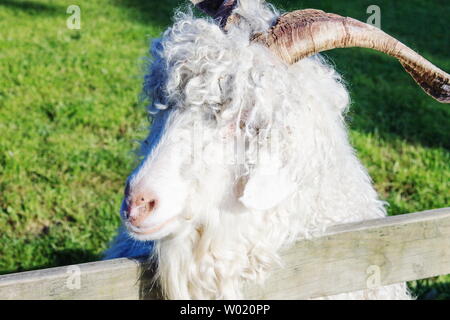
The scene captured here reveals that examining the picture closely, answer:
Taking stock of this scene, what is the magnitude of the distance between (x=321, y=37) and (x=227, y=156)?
0.51 m

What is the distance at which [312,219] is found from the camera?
6.98ft

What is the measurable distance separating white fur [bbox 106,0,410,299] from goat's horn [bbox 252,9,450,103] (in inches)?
2.3

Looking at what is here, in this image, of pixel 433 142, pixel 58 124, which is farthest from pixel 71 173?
pixel 433 142

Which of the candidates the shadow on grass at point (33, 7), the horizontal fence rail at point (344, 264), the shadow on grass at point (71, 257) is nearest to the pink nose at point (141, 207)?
the horizontal fence rail at point (344, 264)

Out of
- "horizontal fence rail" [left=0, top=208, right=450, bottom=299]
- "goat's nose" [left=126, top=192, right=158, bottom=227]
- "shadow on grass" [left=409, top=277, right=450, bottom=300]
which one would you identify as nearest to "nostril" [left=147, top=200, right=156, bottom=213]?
"goat's nose" [left=126, top=192, right=158, bottom=227]

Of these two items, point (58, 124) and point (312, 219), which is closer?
point (312, 219)

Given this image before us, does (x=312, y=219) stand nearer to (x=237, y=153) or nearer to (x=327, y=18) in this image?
(x=237, y=153)

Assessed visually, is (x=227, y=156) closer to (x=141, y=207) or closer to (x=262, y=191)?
(x=262, y=191)

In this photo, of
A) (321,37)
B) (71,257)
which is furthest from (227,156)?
(71,257)

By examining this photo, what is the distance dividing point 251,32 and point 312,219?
2.30 ft

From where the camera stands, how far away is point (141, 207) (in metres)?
1.76
